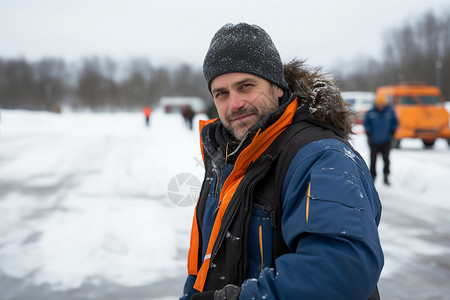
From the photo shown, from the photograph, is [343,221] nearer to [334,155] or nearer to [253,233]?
[334,155]

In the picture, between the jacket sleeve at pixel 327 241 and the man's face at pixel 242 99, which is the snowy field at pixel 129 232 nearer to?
the man's face at pixel 242 99

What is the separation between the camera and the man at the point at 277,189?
3.49 feet

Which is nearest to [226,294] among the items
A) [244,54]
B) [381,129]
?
[244,54]

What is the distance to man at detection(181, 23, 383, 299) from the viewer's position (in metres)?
1.06

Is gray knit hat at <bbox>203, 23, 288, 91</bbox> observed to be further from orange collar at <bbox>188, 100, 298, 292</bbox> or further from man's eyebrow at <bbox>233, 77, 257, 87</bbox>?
orange collar at <bbox>188, 100, 298, 292</bbox>

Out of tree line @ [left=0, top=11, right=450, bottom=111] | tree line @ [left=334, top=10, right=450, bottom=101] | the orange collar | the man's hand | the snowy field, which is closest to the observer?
the man's hand

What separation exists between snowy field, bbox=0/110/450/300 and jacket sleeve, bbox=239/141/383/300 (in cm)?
92

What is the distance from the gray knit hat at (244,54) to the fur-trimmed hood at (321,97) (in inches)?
3.6

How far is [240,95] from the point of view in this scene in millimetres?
1588

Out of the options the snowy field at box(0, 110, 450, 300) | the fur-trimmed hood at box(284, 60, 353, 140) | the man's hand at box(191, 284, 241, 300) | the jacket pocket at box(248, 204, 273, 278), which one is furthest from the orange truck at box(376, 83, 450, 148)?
the man's hand at box(191, 284, 241, 300)

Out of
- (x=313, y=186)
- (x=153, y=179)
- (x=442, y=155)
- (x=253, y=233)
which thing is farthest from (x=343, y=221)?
(x=442, y=155)

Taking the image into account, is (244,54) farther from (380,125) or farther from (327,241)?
(380,125)

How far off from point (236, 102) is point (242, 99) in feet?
0.10

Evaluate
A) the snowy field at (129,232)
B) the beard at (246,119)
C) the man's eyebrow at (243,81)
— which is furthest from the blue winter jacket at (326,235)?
the snowy field at (129,232)
